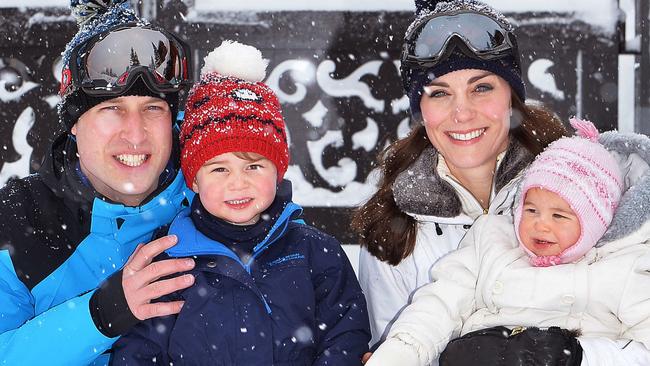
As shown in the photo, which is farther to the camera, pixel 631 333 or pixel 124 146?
pixel 124 146

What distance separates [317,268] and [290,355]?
0.37 metres

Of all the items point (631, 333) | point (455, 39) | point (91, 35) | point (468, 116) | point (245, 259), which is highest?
point (91, 35)

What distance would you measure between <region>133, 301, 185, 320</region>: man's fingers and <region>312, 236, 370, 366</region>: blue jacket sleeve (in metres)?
0.57

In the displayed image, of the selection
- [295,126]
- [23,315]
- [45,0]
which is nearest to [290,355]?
Answer: [23,315]

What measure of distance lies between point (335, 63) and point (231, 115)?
2.16 m

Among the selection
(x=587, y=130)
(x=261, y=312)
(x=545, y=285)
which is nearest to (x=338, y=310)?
(x=261, y=312)

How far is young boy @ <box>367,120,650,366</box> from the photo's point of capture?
260 centimetres

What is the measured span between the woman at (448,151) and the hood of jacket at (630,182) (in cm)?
37

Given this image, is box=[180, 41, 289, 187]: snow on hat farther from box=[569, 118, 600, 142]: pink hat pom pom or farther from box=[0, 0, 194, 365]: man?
box=[569, 118, 600, 142]: pink hat pom pom

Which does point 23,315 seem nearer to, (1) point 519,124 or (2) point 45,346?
(2) point 45,346

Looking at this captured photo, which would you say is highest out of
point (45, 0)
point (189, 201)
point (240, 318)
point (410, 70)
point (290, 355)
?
point (45, 0)

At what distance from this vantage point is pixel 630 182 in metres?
2.82

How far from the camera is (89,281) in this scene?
296cm

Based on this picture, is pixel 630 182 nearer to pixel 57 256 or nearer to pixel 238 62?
pixel 238 62
